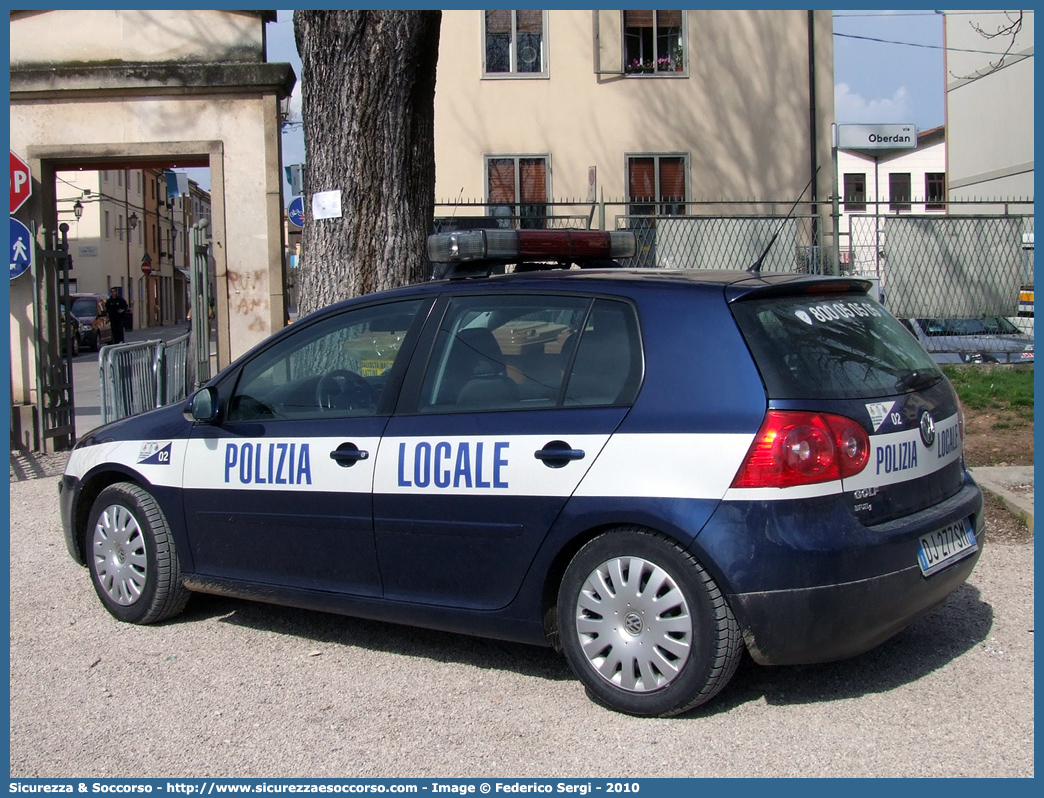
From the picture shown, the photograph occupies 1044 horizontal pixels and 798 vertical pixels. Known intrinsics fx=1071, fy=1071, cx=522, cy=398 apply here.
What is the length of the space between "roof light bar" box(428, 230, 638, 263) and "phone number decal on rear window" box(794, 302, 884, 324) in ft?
3.96

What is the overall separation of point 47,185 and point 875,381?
10.2 metres

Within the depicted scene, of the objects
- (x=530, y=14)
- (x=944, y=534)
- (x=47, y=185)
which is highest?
(x=530, y=14)

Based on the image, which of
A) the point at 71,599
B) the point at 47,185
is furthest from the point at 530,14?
the point at 71,599

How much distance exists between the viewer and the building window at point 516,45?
66.8 ft

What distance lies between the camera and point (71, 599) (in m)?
5.67

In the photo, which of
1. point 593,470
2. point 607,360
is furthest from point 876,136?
point 593,470

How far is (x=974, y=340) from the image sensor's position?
43.5 feet

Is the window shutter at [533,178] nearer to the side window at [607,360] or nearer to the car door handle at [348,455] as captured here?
the car door handle at [348,455]

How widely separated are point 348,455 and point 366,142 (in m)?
3.34

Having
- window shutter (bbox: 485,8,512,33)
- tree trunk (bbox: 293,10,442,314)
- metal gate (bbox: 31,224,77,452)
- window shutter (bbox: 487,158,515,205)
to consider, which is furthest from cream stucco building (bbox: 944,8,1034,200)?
tree trunk (bbox: 293,10,442,314)

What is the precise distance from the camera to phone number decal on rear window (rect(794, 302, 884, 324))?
156 inches

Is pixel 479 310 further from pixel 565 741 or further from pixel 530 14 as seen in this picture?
pixel 530 14

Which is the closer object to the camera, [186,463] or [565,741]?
[565,741]

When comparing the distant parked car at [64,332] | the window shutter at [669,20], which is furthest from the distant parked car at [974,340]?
the window shutter at [669,20]
